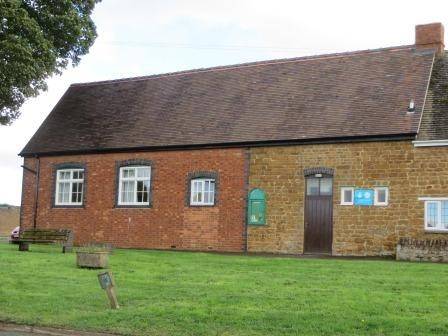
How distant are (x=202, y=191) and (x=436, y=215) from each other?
916 centimetres

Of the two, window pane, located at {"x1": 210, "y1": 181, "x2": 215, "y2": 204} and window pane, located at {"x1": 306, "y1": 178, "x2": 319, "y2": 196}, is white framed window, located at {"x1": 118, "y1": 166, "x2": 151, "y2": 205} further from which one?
window pane, located at {"x1": 306, "y1": 178, "x2": 319, "y2": 196}

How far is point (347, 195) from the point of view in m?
22.9

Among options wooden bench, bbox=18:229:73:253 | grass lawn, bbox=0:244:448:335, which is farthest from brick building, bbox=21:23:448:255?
wooden bench, bbox=18:229:73:253

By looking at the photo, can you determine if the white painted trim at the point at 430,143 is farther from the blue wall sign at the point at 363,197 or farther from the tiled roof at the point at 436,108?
the blue wall sign at the point at 363,197

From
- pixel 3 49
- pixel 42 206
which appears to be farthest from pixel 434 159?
pixel 42 206

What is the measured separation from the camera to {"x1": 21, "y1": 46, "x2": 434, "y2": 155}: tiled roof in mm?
23656

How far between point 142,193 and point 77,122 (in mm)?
6201

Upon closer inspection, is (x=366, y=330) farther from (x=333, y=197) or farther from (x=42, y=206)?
(x=42, y=206)

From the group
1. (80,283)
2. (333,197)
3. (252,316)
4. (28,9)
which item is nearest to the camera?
(252,316)

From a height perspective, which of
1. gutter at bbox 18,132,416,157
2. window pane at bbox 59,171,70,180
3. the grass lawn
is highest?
gutter at bbox 18,132,416,157

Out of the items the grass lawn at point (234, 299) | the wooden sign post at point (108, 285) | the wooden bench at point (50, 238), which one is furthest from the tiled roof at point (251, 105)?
the wooden sign post at point (108, 285)

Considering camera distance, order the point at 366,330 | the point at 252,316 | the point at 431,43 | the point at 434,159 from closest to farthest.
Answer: the point at 366,330, the point at 252,316, the point at 434,159, the point at 431,43

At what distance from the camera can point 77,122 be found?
102 feet

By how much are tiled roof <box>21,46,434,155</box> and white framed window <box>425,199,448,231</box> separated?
8.42ft
